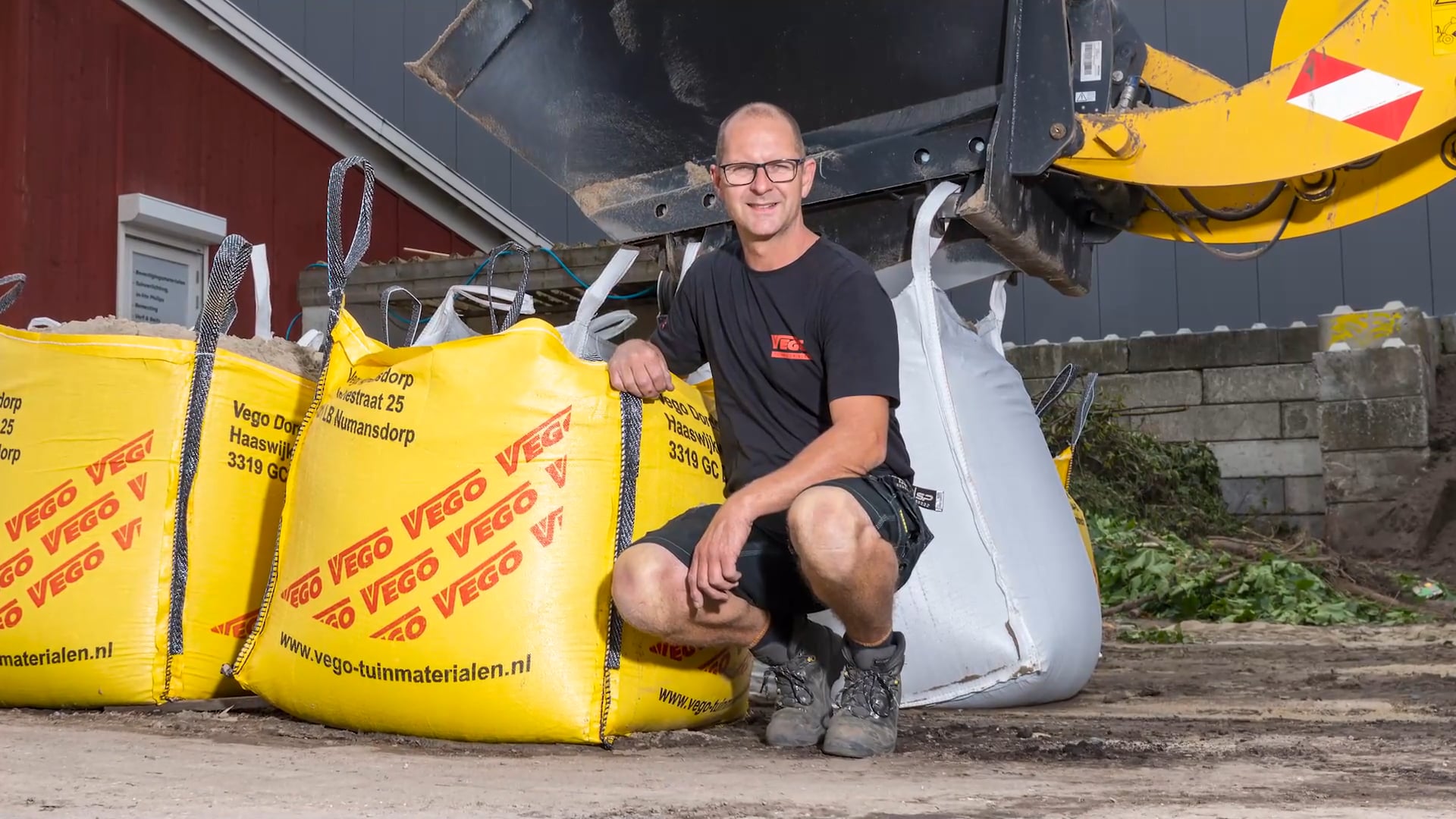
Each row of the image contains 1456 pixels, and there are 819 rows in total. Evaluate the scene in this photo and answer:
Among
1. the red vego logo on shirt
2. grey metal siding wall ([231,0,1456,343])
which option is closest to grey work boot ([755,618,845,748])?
the red vego logo on shirt

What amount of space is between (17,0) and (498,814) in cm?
699

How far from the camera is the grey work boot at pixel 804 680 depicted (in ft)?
7.53

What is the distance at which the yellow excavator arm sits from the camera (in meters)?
2.57

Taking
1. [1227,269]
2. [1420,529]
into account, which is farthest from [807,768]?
[1227,269]

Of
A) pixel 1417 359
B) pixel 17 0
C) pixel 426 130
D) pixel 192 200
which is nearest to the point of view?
pixel 1417 359

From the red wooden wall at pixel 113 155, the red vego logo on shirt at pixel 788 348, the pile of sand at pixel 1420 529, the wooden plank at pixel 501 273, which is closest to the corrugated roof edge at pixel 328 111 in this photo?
the red wooden wall at pixel 113 155

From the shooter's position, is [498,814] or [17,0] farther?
[17,0]

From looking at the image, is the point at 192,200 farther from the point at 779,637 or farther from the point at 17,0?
the point at 779,637

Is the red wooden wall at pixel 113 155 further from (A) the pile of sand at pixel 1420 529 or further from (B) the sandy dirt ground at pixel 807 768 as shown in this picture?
(A) the pile of sand at pixel 1420 529

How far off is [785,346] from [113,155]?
252 inches

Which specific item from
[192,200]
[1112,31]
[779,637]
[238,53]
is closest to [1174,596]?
[1112,31]

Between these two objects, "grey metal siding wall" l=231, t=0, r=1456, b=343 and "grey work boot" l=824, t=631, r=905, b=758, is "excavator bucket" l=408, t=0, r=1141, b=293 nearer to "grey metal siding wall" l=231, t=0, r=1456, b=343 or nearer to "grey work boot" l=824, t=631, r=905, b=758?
"grey work boot" l=824, t=631, r=905, b=758

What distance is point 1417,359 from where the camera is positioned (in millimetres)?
5828

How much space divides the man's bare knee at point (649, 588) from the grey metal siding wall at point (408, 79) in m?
7.69
